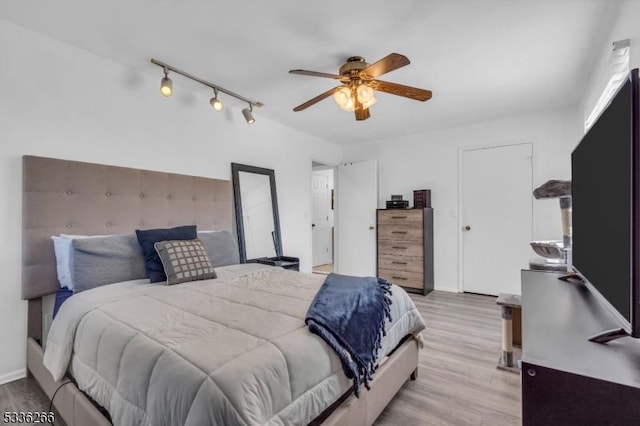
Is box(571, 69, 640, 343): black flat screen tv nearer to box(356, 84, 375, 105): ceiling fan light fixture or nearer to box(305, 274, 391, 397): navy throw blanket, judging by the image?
box(305, 274, 391, 397): navy throw blanket

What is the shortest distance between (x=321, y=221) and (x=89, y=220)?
482cm

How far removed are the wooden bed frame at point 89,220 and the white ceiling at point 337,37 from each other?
940mm

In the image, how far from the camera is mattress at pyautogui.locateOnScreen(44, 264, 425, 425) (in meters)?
0.93

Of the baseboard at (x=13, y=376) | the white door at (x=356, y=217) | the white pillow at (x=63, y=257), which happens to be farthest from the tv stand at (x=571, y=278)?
the white door at (x=356, y=217)

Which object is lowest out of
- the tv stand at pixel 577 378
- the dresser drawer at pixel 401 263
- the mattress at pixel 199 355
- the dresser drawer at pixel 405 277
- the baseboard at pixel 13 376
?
the baseboard at pixel 13 376

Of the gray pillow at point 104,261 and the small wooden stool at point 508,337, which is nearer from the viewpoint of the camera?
the gray pillow at point 104,261

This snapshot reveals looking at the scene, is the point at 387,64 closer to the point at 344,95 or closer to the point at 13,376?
the point at 344,95

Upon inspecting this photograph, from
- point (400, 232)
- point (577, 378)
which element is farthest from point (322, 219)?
point (577, 378)

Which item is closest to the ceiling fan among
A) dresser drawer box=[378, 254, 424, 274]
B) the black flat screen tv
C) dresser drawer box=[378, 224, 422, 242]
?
the black flat screen tv

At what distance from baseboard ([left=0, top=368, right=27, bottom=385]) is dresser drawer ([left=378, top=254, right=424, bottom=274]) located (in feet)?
13.0

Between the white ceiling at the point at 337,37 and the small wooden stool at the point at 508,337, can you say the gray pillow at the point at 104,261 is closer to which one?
the white ceiling at the point at 337,37

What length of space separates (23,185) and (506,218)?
15.8ft

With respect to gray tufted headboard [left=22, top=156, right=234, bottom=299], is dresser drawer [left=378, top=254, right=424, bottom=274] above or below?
below

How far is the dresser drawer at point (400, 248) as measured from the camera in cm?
435
